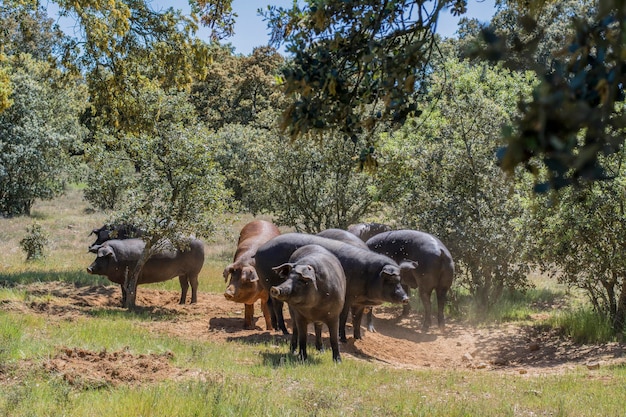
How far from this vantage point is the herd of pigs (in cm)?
1023

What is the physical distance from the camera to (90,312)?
13.6 meters

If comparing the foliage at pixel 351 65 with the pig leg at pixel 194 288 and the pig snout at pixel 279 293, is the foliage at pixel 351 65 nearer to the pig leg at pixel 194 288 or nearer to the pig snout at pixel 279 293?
the pig snout at pixel 279 293

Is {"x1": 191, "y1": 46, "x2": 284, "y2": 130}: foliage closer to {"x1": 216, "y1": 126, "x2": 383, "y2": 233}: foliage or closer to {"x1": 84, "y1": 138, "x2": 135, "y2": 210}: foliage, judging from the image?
{"x1": 216, "y1": 126, "x2": 383, "y2": 233}: foliage

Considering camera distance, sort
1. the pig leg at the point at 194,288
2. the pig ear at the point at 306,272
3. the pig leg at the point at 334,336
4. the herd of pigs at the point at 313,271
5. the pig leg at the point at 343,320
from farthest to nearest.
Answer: the pig leg at the point at 194,288, the pig leg at the point at 343,320, the pig leg at the point at 334,336, the herd of pigs at the point at 313,271, the pig ear at the point at 306,272

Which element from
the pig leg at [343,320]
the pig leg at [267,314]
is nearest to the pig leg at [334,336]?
the pig leg at [343,320]

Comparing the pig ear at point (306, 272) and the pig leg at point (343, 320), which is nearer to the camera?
the pig ear at point (306, 272)

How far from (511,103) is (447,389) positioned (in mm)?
14322

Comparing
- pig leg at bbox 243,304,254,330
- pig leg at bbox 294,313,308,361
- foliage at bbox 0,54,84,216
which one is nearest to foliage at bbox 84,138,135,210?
pig leg at bbox 243,304,254,330

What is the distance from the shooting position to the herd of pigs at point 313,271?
10.2 meters

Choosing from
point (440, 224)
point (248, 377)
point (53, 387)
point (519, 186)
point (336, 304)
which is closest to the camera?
point (53, 387)

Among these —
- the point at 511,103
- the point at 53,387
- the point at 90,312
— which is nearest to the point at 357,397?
the point at 53,387

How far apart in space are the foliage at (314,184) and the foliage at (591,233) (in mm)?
7005

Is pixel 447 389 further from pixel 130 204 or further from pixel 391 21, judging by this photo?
pixel 130 204

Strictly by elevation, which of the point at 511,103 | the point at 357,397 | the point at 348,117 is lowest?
the point at 357,397
